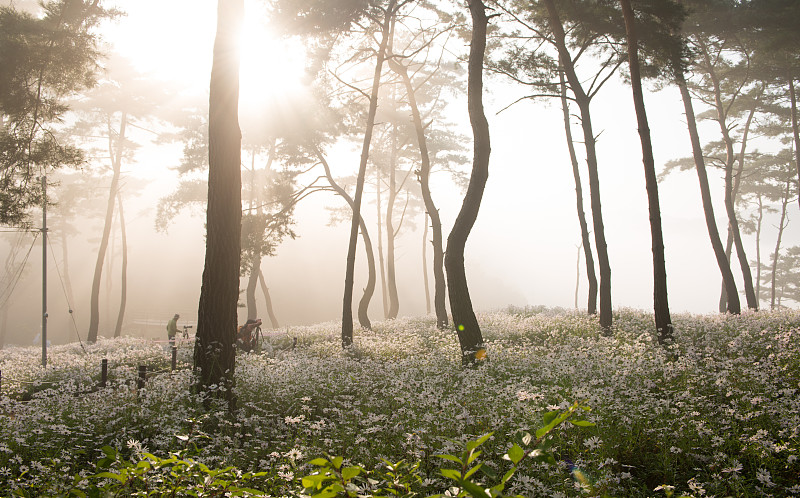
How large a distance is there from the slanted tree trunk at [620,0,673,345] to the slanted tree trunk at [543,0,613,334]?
266 cm

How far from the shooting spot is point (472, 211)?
10.7 metres

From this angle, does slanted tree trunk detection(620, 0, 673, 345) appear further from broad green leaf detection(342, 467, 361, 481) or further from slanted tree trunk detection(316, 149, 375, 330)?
slanted tree trunk detection(316, 149, 375, 330)

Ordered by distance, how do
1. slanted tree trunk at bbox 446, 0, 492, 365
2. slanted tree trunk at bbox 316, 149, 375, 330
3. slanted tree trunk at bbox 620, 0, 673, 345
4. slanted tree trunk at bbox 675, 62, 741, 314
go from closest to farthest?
slanted tree trunk at bbox 446, 0, 492, 365
slanted tree trunk at bbox 620, 0, 673, 345
slanted tree trunk at bbox 675, 62, 741, 314
slanted tree trunk at bbox 316, 149, 375, 330

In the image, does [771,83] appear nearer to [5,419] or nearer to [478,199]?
[478,199]

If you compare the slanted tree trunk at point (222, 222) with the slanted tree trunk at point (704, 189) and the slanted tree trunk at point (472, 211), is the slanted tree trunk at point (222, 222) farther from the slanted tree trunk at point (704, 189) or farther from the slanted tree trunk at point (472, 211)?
the slanted tree trunk at point (704, 189)

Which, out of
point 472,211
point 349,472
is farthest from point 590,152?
point 349,472

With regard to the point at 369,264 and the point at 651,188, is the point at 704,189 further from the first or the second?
the point at 369,264

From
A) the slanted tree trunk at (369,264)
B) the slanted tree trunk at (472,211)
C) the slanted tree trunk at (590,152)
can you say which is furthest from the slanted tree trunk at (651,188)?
the slanted tree trunk at (369,264)

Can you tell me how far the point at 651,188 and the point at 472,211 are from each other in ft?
14.1

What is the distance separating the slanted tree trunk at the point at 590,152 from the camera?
13938 mm

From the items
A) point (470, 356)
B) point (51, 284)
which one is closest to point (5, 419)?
point (470, 356)

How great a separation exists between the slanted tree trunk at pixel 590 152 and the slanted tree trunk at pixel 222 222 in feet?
30.6

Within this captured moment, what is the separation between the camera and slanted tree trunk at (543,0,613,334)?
45.7 ft

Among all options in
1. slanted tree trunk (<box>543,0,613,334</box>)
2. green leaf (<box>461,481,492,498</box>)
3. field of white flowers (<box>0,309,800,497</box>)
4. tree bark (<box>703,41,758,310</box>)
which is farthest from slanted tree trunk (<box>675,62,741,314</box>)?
green leaf (<box>461,481,492,498</box>)
